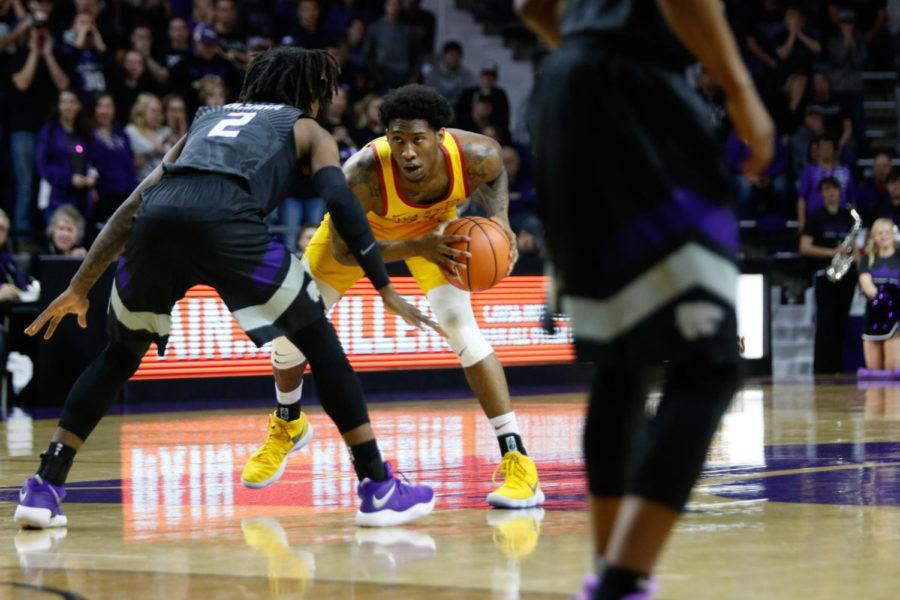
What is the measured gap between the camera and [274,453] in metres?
6.34

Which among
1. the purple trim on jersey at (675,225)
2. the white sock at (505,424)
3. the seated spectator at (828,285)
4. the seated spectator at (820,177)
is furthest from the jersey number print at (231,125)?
the seated spectator at (820,177)

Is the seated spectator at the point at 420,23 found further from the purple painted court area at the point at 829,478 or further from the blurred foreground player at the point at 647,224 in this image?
the blurred foreground player at the point at 647,224

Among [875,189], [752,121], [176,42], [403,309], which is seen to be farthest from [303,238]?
[752,121]

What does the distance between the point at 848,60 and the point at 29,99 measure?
11.4m

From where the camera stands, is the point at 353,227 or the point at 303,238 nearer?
the point at 353,227

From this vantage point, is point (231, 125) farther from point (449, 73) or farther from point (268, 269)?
point (449, 73)

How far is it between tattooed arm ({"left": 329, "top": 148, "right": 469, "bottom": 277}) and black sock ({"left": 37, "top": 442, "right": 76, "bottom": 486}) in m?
1.40

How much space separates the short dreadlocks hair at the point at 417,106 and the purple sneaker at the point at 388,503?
1.54 meters

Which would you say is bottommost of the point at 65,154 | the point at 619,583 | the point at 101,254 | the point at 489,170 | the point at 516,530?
the point at 516,530

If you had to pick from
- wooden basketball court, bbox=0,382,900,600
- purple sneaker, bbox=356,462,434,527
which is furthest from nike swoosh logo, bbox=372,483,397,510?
wooden basketball court, bbox=0,382,900,600

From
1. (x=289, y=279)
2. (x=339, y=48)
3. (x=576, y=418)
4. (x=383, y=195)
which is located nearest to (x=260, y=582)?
(x=289, y=279)

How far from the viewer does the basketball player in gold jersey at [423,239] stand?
607cm

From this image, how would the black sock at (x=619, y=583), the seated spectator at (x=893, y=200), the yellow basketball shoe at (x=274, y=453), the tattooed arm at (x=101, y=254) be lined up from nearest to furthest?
the black sock at (x=619, y=583), the tattooed arm at (x=101, y=254), the yellow basketball shoe at (x=274, y=453), the seated spectator at (x=893, y=200)

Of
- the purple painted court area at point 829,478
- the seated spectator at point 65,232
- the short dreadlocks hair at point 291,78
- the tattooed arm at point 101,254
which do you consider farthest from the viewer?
the seated spectator at point 65,232
